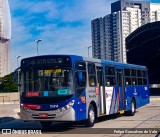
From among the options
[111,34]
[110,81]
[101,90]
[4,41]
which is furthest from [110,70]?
[111,34]

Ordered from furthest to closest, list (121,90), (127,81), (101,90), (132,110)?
(132,110), (127,81), (121,90), (101,90)

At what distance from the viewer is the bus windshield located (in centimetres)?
1334

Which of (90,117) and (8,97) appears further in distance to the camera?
(8,97)

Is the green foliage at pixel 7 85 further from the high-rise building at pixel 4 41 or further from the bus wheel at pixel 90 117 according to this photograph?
the bus wheel at pixel 90 117

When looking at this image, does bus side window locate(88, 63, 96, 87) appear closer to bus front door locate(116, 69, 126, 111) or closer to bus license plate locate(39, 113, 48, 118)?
bus license plate locate(39, 113, 48, 118)

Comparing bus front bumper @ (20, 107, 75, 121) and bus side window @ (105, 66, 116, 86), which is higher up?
bus side window @ (105, 66, 116, 86)

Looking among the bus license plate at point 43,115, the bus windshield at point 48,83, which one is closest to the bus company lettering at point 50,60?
the bus windshield at point 48,83

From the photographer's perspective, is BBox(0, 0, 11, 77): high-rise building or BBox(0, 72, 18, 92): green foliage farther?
BBox(0, 72, 18, 92): green foliage

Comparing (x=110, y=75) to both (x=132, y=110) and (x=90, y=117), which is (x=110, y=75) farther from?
(x=132, y=110)

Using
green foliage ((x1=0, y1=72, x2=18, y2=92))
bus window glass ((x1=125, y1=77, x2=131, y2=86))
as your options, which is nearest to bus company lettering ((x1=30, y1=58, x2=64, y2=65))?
bus window glass ((x1=125, y1=77, x2=131, y2=86))

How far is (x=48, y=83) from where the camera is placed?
13500mm

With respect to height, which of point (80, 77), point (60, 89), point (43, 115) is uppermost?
point (80, 77)

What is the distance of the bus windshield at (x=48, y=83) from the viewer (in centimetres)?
1334

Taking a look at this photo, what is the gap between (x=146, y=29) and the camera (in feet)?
247
